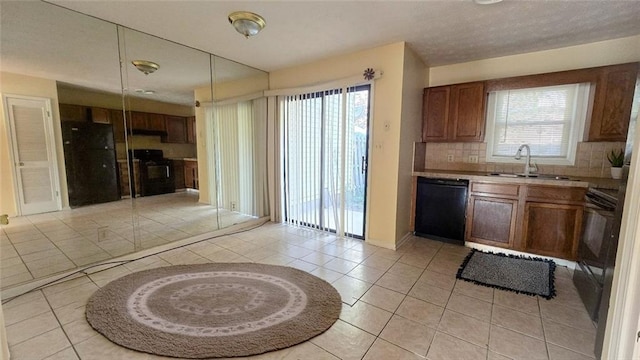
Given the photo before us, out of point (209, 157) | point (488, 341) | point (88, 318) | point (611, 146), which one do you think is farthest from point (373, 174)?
point (88, 318)

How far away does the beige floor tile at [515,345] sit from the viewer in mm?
1585

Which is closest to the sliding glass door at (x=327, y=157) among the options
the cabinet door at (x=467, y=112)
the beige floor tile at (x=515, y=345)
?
the cabinet door at (x=467, y=112)

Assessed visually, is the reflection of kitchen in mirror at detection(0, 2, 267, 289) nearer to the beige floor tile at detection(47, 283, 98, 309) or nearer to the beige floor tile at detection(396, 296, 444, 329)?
the beige floor tile at detection(47, 283, 98, 309)

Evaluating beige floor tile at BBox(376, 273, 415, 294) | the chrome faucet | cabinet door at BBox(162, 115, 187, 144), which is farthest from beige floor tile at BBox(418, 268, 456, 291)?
cabinet door at BBox(162, 115, 187, 144)

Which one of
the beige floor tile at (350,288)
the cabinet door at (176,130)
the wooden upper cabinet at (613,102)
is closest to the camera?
the beige floor tile at (350,288)

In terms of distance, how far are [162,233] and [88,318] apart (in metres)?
1.52

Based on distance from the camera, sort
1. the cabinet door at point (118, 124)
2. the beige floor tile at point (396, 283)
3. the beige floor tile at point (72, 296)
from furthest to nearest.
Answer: the cabinet door at point (118, 124)
the beige floor tile at point (396, 283)
the beige floor tile at point (72, 296)

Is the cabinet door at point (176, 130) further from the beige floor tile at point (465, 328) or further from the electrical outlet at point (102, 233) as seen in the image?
the beige floor tile at point (465, 328)

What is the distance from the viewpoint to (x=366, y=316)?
1947mm

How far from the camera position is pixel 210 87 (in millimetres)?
3695

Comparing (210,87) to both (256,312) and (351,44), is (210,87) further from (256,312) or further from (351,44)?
(256,312)

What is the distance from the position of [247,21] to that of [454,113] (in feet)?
9.40

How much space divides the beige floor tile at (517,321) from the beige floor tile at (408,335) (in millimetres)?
577

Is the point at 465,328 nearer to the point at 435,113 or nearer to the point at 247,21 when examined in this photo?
the point at 435,113
